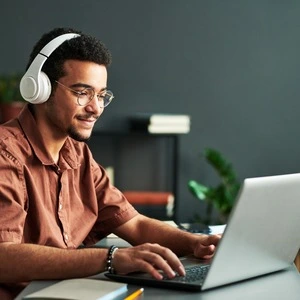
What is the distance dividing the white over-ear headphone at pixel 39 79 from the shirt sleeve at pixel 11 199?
233mm

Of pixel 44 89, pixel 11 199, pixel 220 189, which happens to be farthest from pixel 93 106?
pixel 220 189

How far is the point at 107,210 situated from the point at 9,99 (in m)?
2.53

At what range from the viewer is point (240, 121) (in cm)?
516

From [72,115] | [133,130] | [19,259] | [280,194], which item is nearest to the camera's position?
[280,194]

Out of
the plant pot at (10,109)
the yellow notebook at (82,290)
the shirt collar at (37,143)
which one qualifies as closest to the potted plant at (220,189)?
the plant pot at (10,109)

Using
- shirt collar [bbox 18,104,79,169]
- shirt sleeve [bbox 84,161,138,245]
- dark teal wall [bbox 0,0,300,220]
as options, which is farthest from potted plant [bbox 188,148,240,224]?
shirt collar [bbox 18,104,79,169]

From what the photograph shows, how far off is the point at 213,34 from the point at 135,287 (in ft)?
11.7

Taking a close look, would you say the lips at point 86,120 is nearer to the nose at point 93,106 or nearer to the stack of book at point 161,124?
the nose at point 93,106

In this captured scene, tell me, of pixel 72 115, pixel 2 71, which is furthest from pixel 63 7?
pixel 72 115

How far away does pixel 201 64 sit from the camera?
514 cm

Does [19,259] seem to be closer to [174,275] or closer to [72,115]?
[174,275]

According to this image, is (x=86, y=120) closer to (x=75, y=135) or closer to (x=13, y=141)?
(x=75, y=135)

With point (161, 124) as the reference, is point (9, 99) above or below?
above

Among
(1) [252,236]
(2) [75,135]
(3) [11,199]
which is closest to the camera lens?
(1) [252,236]
